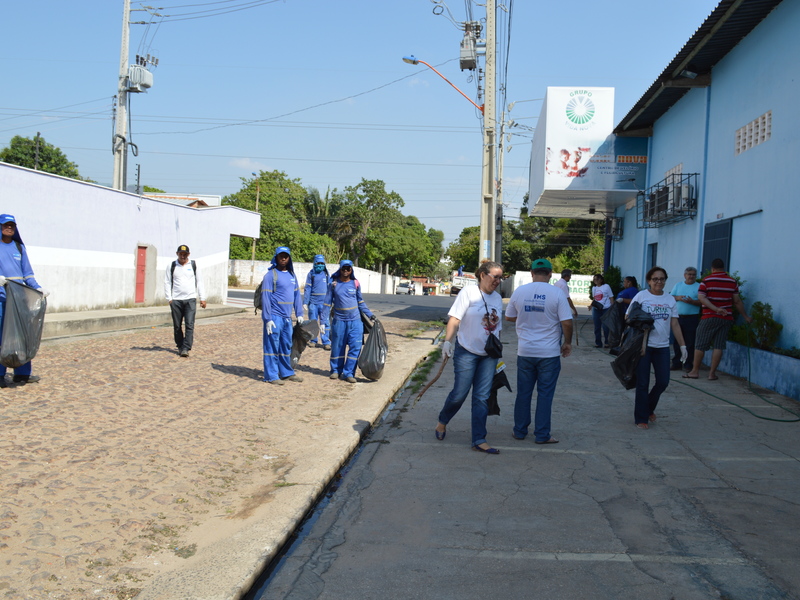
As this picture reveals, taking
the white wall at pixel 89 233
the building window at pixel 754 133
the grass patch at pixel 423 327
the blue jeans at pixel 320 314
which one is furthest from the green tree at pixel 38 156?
the building window at pixel 754 133

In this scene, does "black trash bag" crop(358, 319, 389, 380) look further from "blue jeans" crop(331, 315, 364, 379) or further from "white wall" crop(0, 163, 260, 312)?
"white wall" crop(0, 163, 260, 312)

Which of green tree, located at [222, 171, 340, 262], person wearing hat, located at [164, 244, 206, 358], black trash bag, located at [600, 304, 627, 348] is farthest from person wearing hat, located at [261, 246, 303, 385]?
green tree, located at [222, 171, 340, 262]

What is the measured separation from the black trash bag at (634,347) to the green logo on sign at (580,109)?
1350 centimetres

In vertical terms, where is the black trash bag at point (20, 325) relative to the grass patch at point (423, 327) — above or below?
above

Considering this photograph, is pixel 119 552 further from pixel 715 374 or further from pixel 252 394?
pixel 715 374

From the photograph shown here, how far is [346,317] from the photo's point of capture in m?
9.68

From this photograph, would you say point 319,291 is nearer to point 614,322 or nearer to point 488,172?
point 614,322

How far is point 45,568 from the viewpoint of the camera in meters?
3.50

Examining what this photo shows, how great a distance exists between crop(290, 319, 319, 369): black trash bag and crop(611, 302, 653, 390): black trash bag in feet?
13.9

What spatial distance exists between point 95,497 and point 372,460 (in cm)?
229

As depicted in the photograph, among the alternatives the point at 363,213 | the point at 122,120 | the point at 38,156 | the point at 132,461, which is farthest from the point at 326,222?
the point at 132,461

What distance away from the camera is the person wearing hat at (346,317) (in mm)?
9578

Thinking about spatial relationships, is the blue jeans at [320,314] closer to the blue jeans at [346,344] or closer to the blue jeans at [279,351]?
the blue jeans at [346,344]

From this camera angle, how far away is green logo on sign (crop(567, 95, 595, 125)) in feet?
64.7
